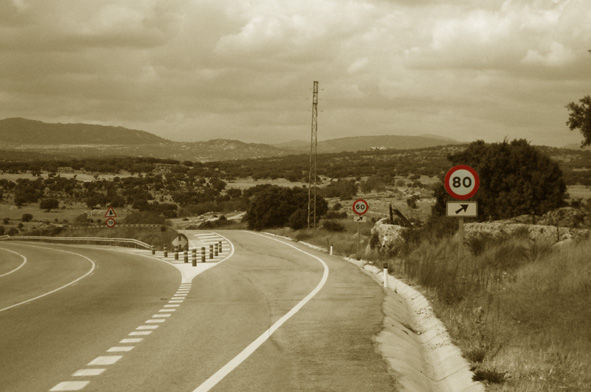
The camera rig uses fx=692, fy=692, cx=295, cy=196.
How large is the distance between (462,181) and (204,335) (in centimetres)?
598

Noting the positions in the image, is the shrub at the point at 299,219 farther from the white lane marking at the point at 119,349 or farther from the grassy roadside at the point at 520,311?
the white lane marking at the point at 119,349

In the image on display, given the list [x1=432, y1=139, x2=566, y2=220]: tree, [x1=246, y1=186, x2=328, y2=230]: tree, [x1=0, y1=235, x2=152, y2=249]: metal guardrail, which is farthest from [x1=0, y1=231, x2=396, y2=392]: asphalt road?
[x1=246, y1=186, x2=328, y2=230]: tree

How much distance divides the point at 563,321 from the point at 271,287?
1029 cm

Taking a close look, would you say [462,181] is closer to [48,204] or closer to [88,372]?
[88,372]

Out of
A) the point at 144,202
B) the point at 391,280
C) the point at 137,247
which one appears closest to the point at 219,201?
the point at 144,202

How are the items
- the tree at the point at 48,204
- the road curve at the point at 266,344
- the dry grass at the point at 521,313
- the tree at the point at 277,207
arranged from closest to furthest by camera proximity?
1. the dry grass at the point at 521,313
2. the road curve at the point at 266,344
3. the tree at the point at 277,207
4. the tree at the point at 48,204

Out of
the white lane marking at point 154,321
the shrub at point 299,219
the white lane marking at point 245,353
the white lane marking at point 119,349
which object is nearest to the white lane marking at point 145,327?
the white lane marking at point 154,321

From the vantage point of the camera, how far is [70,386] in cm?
770

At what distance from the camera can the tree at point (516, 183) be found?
36.2m

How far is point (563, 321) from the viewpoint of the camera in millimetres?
9359

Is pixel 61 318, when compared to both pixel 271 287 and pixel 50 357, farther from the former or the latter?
pixel 271 287

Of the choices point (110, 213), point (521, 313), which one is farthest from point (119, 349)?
point (110, 213)

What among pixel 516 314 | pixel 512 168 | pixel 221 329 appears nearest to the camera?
pixel 516 314

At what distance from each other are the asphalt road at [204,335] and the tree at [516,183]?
685 inches
